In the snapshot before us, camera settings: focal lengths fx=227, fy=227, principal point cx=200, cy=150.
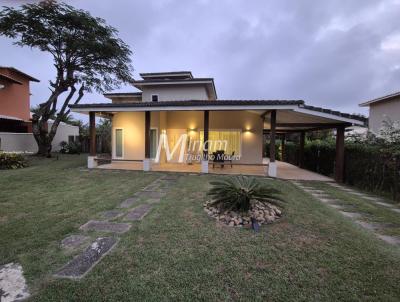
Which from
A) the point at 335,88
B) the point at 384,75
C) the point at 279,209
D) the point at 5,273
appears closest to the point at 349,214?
the point at 279,209

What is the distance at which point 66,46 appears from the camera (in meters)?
15.5

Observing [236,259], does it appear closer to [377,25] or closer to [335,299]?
[335,299]

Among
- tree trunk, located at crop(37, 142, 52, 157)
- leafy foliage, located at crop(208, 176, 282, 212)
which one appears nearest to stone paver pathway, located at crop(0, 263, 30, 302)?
leafy foliage, located at crop(208, 176, 282, 212)

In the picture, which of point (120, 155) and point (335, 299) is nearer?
point (335, 299)

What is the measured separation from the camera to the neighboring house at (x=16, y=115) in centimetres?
1712

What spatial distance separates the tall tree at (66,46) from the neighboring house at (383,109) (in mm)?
18570

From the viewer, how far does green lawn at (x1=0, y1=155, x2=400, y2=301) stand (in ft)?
→ 7.89

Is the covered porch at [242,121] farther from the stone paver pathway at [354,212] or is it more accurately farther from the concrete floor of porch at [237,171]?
the stone paver pathway at [354,212]

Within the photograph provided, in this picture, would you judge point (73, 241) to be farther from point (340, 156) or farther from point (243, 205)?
point (340, 156)

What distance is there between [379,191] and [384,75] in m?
20.9

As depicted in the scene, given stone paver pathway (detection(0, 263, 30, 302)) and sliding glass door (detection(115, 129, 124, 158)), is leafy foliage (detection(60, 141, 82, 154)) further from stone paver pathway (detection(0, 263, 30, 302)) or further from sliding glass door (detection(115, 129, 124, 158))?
stone paver pathway (detection(0, 263, 30, 302))

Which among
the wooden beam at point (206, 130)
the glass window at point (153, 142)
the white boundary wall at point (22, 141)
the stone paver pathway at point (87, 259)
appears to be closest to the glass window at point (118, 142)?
the glass window at point (153, 142)

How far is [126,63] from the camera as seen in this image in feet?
62.8

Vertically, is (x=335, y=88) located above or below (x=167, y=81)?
above
